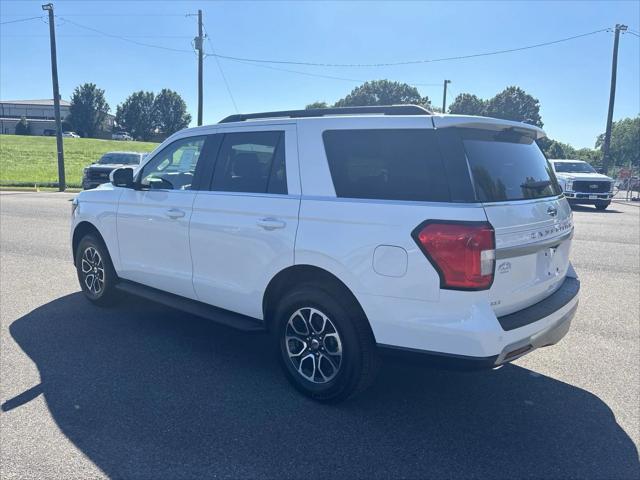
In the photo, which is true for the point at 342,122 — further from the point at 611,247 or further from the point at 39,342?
the point at 611,247

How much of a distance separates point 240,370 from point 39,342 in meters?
1.96

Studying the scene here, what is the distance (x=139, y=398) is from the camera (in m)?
3.68

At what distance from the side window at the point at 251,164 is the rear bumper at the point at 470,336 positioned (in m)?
1.37

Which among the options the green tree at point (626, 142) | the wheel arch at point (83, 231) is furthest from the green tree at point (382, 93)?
the wheel arch at point (83, 231)

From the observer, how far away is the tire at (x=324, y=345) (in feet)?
11.1

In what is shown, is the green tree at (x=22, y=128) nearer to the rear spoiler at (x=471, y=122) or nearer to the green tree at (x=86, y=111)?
the green tree at (x=86, y=111)

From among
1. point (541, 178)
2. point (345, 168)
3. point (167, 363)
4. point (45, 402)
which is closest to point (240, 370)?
point (167, 363)

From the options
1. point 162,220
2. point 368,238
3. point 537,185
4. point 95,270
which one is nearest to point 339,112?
point 368,238

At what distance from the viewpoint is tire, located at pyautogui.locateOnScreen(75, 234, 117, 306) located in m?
5.51

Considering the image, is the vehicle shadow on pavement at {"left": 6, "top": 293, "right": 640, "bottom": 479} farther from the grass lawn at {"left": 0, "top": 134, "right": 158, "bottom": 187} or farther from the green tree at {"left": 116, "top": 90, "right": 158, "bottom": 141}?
the green tree at {"left": 116, "top": 90, "right": 158, "bottom": 141}

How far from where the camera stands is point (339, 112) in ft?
13.1

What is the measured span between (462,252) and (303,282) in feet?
3.92

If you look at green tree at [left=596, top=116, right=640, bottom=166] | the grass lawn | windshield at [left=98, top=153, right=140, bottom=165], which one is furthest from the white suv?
green tree at [left=596, top=116, right=640, bottom=166]

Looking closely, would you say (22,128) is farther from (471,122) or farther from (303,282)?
(471,122)
